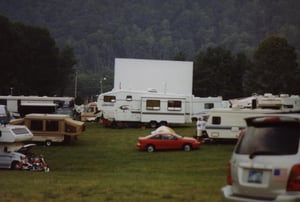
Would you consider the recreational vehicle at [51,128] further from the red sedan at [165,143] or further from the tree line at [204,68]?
the tree line at [204,68]

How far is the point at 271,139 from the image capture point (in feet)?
22.5

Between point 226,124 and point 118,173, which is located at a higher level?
point 226,124

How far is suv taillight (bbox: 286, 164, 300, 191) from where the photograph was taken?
6438 millimetres

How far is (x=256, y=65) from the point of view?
271ft

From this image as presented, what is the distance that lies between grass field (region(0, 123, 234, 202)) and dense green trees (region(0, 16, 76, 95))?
118 feet

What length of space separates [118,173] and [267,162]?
13655mm

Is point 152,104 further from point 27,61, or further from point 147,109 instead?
point 27,61

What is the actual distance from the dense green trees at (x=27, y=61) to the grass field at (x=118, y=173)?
35.8 meters

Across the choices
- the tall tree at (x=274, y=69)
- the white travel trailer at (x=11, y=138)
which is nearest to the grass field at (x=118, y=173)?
the white travel trailer at (x=11, y=138)

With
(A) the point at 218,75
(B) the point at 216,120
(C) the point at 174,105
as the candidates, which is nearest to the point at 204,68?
(A) the point at 218,75

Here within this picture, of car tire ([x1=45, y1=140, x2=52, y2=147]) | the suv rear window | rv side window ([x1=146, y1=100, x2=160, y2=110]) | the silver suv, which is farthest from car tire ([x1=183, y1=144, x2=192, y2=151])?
the suv rear window

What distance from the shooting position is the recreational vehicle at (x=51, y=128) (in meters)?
31.3

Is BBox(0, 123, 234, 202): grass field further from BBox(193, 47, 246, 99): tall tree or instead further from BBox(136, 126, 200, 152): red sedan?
BBox(193, 47, 246, 99): tall tree

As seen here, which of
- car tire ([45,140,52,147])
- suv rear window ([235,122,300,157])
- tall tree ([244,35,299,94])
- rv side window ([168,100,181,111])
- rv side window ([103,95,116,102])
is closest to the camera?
suv rear window ([235,122,300,157])
